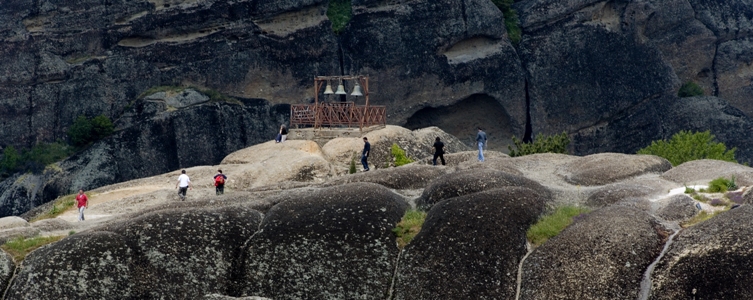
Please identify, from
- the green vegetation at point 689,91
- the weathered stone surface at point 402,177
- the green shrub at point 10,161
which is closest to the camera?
the weathered stone surface at point 402,177

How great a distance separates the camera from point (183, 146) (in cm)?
8419

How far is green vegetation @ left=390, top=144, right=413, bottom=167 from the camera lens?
187 ft

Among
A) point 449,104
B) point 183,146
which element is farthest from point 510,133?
point 183,146

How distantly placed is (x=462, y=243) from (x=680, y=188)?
8791 mm

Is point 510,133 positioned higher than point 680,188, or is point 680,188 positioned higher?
point 680,188

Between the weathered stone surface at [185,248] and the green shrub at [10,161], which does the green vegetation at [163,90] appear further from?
the weathered stone surface at [185,248]

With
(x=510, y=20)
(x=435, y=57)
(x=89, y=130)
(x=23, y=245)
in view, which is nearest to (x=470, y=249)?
(x=23, y=245)

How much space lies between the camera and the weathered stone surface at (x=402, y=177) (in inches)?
1788

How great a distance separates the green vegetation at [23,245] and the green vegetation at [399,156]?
18.9 meters

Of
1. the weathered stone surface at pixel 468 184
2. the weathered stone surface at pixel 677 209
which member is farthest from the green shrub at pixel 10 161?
the weathered stone surface at pixel 677 209

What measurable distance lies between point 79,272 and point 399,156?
21.8 meters

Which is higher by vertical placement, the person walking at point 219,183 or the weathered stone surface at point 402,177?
A: the weathered stone surface at point 402,177

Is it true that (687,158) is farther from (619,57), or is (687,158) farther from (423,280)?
(423,280)

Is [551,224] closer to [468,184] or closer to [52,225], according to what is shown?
[468,184]
